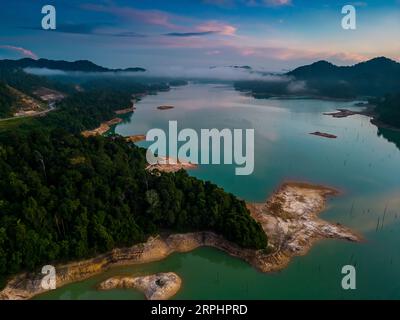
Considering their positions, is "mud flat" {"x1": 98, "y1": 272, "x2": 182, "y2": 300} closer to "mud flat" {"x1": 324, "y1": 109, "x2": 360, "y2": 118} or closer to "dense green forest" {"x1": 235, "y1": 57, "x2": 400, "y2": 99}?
"mud flat" {"x1": 324, "y1": 109, "x2": 360, "y2": 118}

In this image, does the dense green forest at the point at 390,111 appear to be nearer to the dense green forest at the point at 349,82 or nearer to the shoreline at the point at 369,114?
the shoreline at the point at 369,114

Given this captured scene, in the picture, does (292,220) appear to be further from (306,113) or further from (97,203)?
(306,113)

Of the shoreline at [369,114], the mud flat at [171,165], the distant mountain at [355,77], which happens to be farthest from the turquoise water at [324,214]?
the distant mountain at [355,77]

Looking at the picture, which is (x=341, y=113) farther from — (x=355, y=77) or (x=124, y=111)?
(x=355, y=77)

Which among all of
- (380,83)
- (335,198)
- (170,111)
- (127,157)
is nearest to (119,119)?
(170,111)

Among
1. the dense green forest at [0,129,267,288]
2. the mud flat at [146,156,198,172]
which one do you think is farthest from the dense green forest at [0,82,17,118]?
the dense green forest at [0,129,267,288]

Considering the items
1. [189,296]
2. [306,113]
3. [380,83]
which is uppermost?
[380,83]

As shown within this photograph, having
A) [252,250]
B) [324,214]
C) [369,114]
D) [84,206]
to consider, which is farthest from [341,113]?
[84,206]
